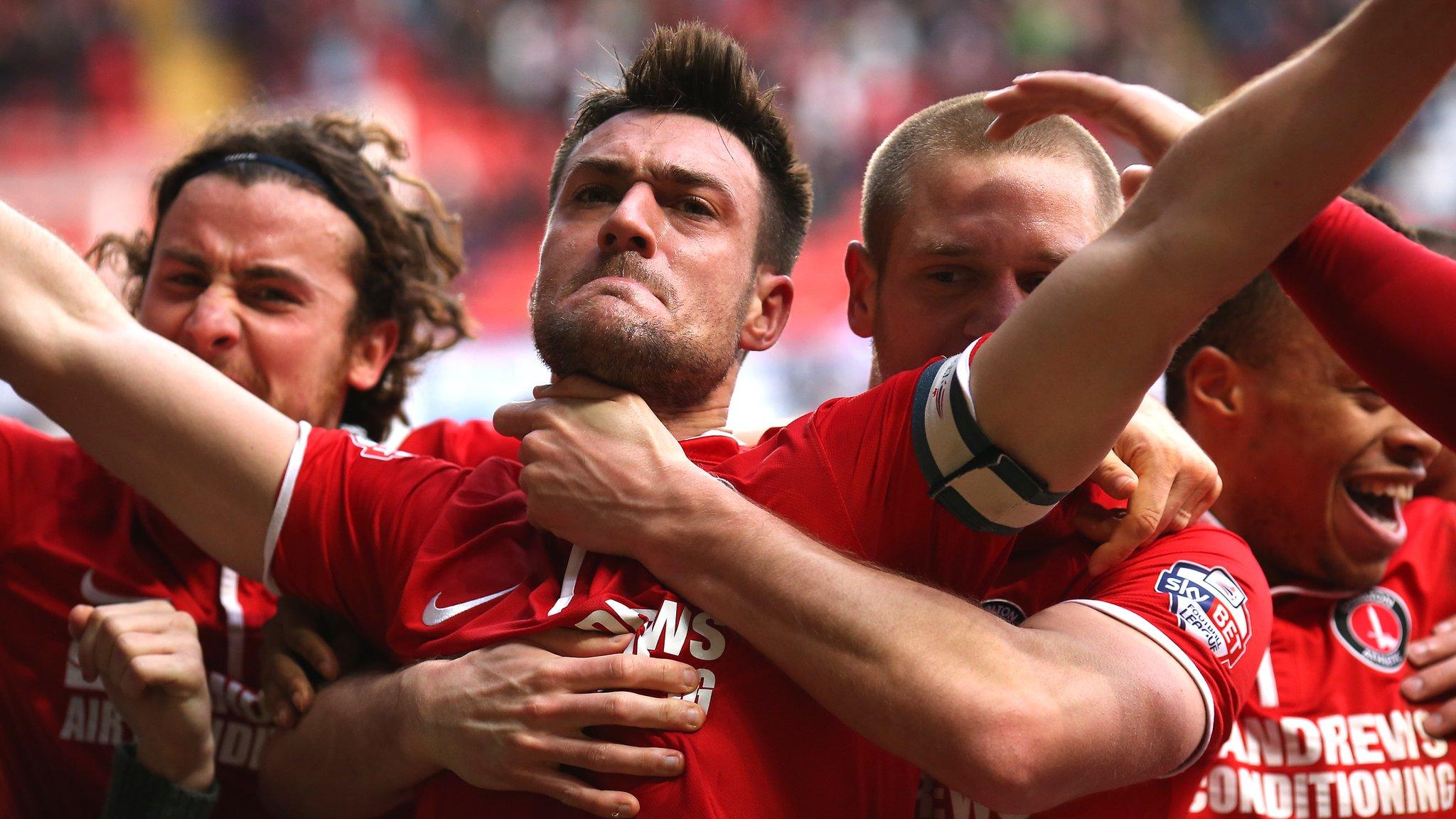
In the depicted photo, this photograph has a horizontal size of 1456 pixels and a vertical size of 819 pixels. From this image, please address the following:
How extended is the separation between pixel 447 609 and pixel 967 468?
2.84 ft

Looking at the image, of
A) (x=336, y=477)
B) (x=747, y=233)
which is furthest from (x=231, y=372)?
(x=747, y=233)

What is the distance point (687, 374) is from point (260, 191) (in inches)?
55.5

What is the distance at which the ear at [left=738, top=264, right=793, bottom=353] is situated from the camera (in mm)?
2551

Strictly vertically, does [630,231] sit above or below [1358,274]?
above

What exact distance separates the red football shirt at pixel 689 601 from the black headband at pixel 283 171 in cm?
126

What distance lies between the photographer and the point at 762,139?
2.67 metres

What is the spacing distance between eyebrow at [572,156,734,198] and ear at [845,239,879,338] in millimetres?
421

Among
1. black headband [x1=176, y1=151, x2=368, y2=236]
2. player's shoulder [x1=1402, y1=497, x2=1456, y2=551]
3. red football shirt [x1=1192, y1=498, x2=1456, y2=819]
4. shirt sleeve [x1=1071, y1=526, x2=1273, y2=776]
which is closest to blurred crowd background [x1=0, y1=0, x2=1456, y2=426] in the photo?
black headband [x1=176, y1=151, x2=368, y2=236]

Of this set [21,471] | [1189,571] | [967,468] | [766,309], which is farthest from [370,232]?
[1189,571]

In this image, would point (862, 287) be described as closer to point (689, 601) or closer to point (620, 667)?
point (689, 601)

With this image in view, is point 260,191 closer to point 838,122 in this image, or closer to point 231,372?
point 231,372

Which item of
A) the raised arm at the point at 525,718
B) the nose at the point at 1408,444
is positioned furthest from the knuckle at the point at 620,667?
→ the nose at the point at 1408,444

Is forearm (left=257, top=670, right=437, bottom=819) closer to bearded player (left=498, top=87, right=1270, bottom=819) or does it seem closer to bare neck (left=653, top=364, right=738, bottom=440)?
bearded player (left=498, top=87, right=1270, bottom=819)

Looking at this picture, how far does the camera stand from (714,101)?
2.62 metres
